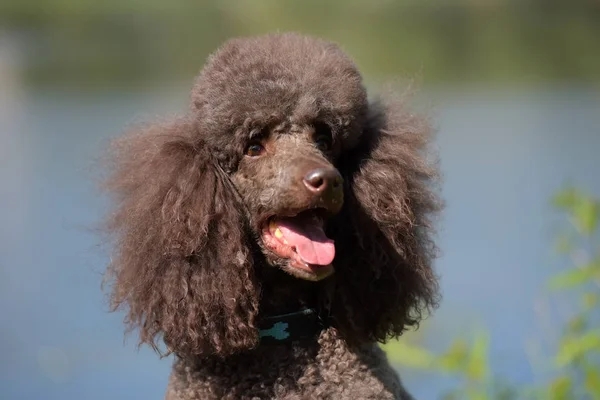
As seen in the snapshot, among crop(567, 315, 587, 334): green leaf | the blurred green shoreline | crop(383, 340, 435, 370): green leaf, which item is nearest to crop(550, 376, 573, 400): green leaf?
crop(567, 315, 587, 334): green leaf

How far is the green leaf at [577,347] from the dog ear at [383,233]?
1.00 metres

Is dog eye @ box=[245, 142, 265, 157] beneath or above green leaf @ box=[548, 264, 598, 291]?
above

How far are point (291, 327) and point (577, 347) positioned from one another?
1.38m

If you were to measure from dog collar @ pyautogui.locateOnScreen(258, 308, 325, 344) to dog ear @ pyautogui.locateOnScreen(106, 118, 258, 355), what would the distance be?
9 cm

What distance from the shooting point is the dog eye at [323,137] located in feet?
7.84

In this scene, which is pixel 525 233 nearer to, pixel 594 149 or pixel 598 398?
pixel 594 149

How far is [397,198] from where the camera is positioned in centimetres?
244

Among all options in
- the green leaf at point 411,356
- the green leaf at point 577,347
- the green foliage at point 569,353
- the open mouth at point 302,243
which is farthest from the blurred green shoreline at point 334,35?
the open mouth at point 302,243

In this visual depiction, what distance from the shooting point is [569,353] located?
335 centimetres

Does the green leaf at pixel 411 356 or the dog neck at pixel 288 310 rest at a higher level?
the dog neck at pixel 288 310

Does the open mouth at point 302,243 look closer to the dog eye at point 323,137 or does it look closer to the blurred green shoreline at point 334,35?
the dog eye at point 323,137

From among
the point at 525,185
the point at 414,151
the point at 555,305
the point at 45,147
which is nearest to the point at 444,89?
the point at 525,185

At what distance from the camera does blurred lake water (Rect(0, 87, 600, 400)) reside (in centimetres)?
534

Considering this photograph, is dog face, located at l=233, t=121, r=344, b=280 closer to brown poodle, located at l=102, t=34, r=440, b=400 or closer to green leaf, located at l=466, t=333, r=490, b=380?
brown poodle, located at l=102, t=34, r=440, b=400
